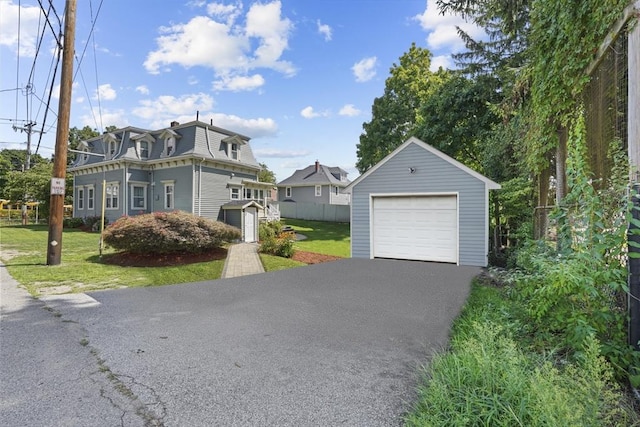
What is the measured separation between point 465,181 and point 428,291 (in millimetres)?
4489

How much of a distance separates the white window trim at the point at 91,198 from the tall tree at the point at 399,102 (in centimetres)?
1774

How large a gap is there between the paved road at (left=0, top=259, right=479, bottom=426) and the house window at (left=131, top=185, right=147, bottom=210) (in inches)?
561

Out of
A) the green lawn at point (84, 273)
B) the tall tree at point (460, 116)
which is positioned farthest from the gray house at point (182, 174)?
the tall tree at point (460, 116)

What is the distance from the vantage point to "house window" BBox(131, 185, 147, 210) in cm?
1842

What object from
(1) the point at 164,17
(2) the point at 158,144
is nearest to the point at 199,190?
(2) the point at 158,144

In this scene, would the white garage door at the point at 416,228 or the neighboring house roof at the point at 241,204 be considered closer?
the white garage door at the point at 416,228

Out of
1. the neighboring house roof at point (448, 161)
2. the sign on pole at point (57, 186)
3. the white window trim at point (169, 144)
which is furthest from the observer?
the white window trim at point (169, 144)

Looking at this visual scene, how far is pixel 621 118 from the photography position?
360 cm

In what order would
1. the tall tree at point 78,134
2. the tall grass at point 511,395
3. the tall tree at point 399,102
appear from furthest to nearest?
the tall tree at point 78,134 < the tall tree at point 399,102 < the tall grass at point 511,395

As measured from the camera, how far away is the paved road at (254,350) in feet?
7.64

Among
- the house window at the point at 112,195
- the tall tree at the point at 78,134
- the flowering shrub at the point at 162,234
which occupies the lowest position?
the flowering shrub at the point at 162,234

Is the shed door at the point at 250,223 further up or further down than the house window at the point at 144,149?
further down

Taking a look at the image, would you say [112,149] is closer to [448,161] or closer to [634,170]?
[448,161]

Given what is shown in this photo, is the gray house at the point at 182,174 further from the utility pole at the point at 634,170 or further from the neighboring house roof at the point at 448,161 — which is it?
the utility pole at the point at 634,170
